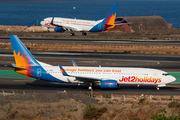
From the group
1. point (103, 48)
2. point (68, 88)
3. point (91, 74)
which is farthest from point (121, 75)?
point (103, 48)

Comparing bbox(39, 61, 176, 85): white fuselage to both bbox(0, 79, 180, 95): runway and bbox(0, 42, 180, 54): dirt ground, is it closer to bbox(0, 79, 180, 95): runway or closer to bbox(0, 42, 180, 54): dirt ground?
bbox(0, 79, 180, 95): runway

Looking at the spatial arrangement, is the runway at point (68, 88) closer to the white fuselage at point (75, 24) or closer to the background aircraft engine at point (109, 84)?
the background aircraft engine at point (109, 84)

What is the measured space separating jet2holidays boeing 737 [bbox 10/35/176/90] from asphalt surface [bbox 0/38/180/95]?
148cm

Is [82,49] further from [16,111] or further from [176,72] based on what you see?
[16,111]

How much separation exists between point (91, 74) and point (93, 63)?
20.4m

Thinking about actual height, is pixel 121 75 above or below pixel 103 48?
below

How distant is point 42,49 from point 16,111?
59.6 m

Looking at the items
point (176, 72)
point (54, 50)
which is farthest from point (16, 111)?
point (54, 50)

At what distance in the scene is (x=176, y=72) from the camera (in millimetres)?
58062

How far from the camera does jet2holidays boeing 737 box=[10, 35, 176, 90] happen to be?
44.6 metres

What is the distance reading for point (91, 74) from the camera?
4547cm

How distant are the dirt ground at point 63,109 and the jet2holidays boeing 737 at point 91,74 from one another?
10.9 m

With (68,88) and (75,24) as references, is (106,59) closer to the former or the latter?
(68,88)

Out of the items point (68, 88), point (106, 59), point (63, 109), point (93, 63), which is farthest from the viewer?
point (106, 59)
